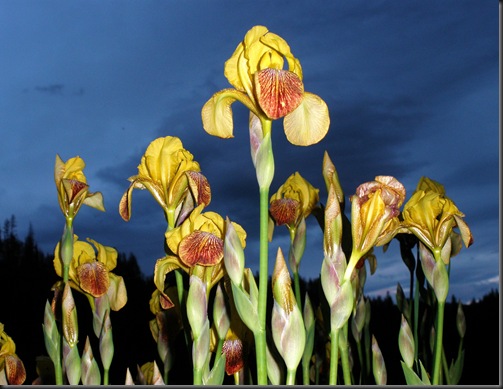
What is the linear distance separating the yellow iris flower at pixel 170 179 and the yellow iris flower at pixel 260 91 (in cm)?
39

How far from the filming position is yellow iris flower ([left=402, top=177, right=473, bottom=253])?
2430mm

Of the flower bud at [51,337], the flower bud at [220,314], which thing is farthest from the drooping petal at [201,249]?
the flower bud at [51,337]

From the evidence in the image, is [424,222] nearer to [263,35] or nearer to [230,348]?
[230,348]

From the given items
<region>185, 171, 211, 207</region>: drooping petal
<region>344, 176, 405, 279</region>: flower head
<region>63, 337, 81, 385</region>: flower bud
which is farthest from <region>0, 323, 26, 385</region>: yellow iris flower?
<region>344, 176, 405, 279</region>: flower head

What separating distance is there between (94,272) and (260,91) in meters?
1.62

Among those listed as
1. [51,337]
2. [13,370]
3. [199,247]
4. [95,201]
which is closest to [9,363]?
[13,370]

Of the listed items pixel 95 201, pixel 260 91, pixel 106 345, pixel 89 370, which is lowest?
pixel 89 370

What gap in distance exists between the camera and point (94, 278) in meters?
2.78

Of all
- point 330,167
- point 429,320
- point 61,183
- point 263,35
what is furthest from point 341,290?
point 429,320

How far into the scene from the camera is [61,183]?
2.77 meters

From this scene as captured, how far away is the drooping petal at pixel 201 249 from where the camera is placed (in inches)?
70.1

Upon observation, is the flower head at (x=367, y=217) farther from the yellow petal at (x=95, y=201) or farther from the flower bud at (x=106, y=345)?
the yellow petal at (x=95, y=201)

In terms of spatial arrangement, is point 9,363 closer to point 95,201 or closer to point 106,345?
point 106,345

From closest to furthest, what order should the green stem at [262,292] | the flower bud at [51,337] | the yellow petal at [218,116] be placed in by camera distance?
1. the green stem at [262,292]
2. the yellow petal at [218,116]
3. the flower bud at [51,337]
